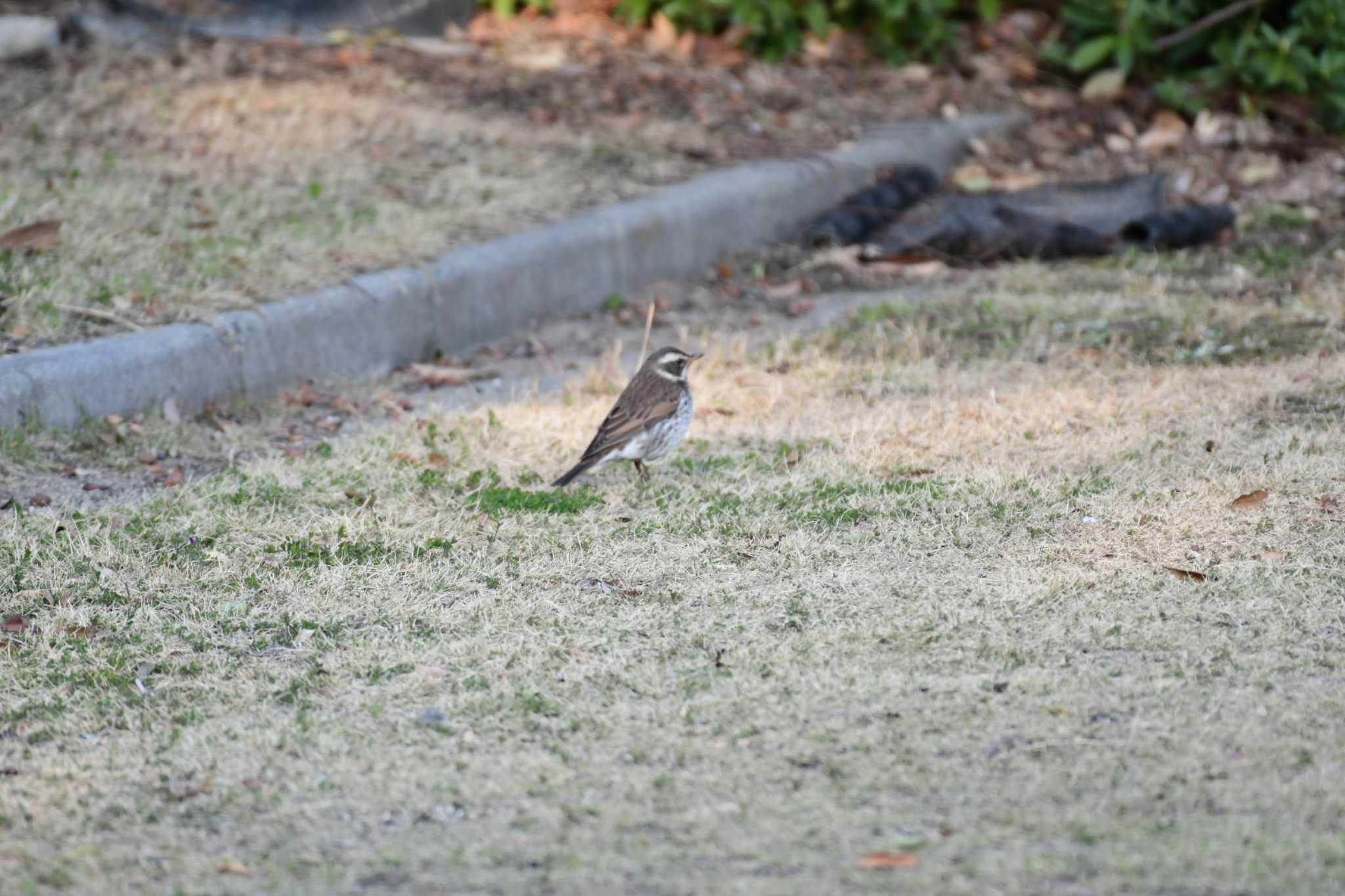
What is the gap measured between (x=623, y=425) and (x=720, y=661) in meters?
1.52

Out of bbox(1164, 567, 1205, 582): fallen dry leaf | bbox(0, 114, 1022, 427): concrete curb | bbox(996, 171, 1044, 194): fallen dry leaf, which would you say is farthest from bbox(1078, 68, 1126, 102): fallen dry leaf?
bbox(1164, 567, 1205, 582): fallen dry leaf

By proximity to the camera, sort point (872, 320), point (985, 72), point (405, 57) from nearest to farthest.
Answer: point (872, 320)
point (405, 57)
point (985, 72)

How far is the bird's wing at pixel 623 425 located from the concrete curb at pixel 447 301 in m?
1.78

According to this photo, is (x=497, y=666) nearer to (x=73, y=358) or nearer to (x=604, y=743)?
(x=604, y=743)

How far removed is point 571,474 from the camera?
557cm

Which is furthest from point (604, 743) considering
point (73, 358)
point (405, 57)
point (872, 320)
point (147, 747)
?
point (405, 57)

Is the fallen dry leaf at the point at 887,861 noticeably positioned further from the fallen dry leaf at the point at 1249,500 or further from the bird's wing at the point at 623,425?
the bird's wing at the point at 623,425

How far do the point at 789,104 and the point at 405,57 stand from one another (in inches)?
104

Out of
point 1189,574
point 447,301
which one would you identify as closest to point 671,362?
point 447,301

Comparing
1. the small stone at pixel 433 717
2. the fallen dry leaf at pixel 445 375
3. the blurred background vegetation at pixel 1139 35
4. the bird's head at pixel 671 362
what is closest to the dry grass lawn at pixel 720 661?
the small stone at pixel 433 717

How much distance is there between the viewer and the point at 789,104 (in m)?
11.2

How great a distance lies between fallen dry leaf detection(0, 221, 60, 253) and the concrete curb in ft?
3.13

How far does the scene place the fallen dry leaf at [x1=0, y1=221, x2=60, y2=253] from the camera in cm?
694

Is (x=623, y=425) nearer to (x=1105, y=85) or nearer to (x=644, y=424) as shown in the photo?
(x=644, y=424)
